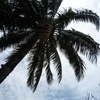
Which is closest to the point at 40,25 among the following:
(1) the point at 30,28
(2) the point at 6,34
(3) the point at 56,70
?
(1) the point at 30,28

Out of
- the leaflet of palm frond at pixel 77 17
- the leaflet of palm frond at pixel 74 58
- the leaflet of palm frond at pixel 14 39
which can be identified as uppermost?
the leaflet of palm frond at pixel 77 17

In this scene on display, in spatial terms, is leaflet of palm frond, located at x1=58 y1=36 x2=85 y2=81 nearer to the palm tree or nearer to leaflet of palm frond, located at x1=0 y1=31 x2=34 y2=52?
the palm tree

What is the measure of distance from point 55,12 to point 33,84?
463cm

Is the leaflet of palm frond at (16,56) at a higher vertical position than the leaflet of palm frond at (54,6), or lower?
lower

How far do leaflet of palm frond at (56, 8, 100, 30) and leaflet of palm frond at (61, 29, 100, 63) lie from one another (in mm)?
706

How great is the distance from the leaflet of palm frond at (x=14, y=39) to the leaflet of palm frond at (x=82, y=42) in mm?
2187

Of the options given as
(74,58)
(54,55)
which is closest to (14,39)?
(54,55)

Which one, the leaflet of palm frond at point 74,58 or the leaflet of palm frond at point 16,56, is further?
the leaflet of palm frond at point 74,58

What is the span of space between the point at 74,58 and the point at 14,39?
148 inches

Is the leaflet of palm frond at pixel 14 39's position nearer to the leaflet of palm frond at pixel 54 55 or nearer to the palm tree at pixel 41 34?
the palm tree at pixel 41 34

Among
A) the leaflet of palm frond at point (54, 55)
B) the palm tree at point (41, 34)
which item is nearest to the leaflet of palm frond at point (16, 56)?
the palm tree at point (41, 34)

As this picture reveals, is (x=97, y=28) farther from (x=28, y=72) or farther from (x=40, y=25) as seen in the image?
(x=28, y=72)

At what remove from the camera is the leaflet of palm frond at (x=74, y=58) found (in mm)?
16734

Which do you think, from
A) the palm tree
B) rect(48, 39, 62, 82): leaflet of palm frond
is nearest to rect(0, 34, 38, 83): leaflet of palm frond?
the palm tree
